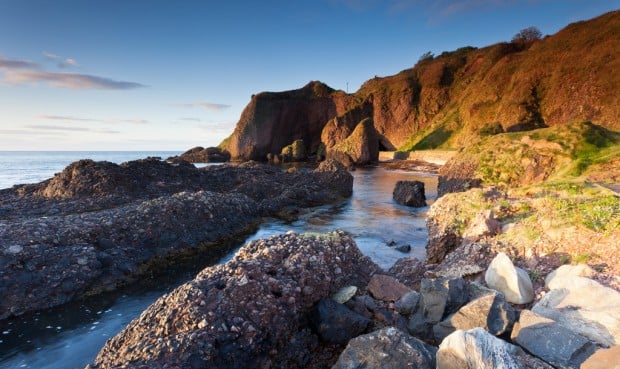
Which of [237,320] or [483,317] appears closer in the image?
[483,317]

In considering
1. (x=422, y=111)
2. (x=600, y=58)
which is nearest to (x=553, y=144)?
(x=600, y=58)

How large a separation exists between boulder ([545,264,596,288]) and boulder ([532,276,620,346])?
0.29 meters

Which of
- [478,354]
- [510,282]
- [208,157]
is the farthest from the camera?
[208,157]

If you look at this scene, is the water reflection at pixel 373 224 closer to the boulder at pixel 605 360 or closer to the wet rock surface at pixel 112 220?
the wet rock surface at pixel 112 220

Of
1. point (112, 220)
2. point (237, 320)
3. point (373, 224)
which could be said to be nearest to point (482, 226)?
point (237, 320)

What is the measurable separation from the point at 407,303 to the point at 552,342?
2233 mm

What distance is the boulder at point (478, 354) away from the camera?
3869 millimetres

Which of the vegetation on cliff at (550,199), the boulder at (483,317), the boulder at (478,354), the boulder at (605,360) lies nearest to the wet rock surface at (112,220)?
the boulder at (483,317)

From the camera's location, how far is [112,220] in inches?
485

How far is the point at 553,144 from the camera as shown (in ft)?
65.4

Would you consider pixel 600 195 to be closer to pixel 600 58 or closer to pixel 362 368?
pixel 362 368

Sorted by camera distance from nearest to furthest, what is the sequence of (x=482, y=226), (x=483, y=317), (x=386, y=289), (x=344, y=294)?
(x=483, y=317), (x=344, y=294), (x=386, y=289), (x=482, y=226)

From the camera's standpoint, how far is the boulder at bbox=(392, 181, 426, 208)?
21822 mm

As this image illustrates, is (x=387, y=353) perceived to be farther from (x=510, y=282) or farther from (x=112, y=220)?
(x=112, y=220)
